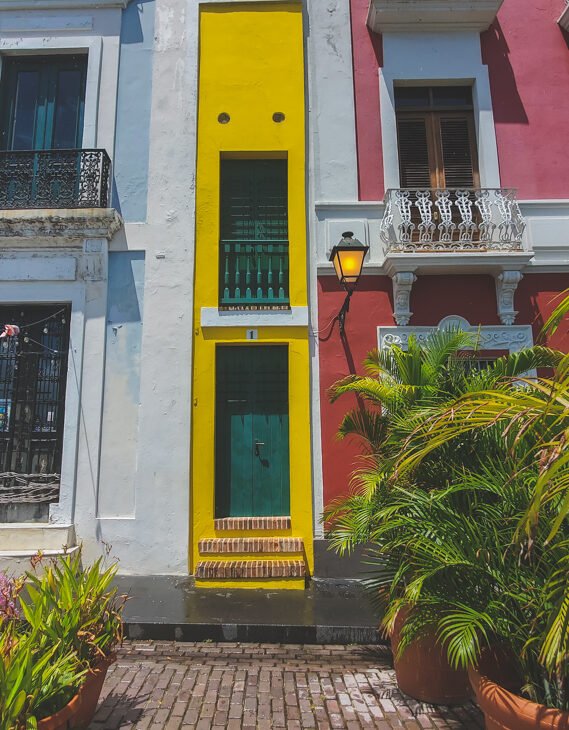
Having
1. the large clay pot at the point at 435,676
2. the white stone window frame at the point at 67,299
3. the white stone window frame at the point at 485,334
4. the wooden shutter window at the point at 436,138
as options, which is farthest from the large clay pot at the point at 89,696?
the wooden shutter window at the point at 436,138

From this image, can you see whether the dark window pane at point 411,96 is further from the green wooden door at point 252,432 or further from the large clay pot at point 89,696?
the large clay pot at point 89,696

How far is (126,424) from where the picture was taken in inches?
269

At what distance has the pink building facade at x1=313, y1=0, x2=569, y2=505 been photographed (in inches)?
270

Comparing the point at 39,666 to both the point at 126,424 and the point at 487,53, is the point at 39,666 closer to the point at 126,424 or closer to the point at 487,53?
the point at 126,424

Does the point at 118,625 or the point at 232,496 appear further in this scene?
the point at 232,496

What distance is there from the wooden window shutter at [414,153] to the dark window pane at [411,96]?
0.24 metres

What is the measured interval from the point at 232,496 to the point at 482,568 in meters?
4.39

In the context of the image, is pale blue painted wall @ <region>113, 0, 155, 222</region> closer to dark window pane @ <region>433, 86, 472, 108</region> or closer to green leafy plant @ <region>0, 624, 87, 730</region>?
dark window pane @ <region>433, 86, 472, 108</region>

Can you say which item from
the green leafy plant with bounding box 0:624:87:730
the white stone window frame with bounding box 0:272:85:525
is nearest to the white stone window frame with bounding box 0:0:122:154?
the white stone window frame with bounding box 0:272:85:525

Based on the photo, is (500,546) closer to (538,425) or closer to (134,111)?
(538,425)

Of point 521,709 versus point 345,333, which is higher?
point 345,333

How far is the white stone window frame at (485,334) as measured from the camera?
270 inches

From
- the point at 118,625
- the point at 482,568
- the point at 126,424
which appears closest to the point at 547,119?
the point at 482,568

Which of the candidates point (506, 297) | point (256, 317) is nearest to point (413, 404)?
point (256, 317)
